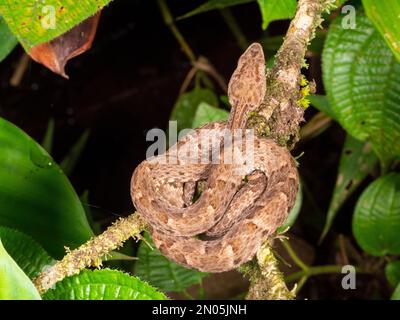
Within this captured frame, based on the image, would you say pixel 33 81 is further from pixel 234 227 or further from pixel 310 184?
pixel 234 227

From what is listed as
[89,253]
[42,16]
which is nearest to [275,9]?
[42,16]

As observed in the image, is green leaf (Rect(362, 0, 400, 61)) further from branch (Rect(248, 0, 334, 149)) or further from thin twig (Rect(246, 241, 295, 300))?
thin twig (Rect(246, 241, 295, 300))

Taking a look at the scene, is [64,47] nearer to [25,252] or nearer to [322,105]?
[25,252]

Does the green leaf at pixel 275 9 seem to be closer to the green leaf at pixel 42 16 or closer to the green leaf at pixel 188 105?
the green leaf at pixel 42 16
